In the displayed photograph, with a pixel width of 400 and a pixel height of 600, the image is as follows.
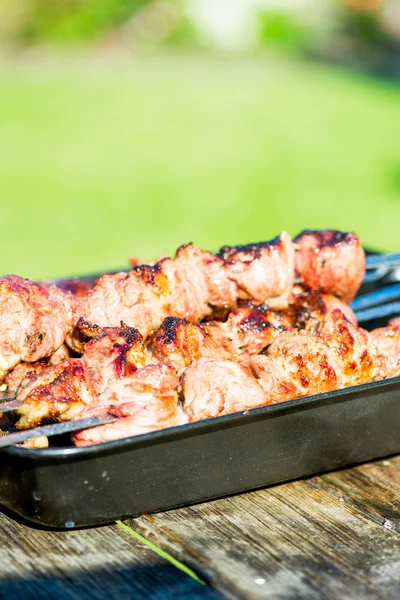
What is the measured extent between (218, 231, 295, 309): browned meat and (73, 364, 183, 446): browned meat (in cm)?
91

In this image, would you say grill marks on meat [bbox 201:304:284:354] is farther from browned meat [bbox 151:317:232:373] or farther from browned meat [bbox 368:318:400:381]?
browned meat [bbox 368:318:400:381]

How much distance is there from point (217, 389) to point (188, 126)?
15.1 meters

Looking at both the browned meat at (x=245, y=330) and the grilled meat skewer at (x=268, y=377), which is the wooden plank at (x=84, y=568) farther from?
the browned meat at (x=245, y=330)

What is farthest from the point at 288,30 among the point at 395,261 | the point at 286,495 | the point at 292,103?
the point at 286,495

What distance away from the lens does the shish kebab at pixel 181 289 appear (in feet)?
10.3

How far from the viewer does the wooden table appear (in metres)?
2.49

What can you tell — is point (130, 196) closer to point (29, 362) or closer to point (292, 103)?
point (292, 103)

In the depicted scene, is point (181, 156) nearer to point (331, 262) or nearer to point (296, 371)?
point (331, 262)

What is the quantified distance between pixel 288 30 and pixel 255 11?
109cm

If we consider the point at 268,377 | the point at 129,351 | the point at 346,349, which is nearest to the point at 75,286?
the point at 129,351

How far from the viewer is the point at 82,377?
9.72 feet

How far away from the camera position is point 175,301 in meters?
3.58

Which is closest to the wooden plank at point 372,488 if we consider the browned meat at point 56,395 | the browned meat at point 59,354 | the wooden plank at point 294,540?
the wooden plank at point 294,540

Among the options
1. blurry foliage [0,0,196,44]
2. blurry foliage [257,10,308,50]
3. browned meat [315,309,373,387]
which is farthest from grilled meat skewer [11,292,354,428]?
blurry foliage [257,10,308,50]
